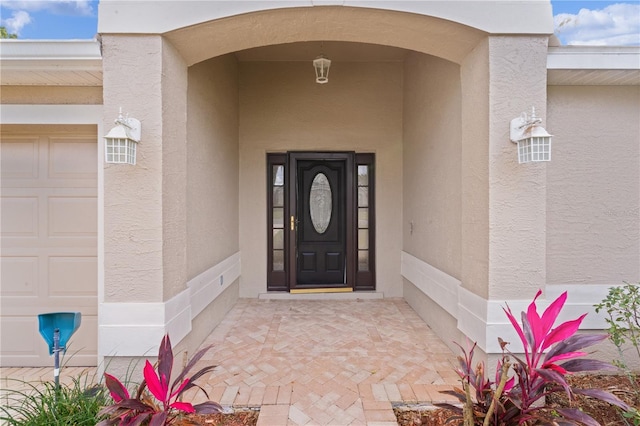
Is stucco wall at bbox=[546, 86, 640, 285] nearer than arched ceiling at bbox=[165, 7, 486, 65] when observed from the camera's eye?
No

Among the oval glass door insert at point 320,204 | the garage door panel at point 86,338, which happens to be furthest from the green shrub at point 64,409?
the oval glass door insert at point 320,204

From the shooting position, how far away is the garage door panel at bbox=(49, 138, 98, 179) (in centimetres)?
298

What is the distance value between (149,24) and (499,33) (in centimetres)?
267

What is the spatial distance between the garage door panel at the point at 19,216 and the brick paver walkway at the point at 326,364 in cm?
201

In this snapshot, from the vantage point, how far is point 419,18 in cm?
248

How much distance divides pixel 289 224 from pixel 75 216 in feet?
9.06

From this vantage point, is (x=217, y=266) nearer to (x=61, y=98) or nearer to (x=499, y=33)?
(x=61, y=98)

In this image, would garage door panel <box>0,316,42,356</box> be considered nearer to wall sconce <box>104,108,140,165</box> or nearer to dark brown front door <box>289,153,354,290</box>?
wall sconce <box>104,108,140,165</box>

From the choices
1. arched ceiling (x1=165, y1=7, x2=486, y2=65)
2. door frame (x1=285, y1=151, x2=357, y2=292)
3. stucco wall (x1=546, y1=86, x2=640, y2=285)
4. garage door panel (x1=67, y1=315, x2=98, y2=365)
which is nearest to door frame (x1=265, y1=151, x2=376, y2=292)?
door frame (x1=285, y1=151, x2=357, y2=292)

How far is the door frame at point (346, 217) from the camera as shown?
16.6 ft

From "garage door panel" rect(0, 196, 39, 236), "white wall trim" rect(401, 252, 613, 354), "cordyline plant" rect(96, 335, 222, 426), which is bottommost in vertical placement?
"cordyline plant" rect(96, 335, 222, 426)

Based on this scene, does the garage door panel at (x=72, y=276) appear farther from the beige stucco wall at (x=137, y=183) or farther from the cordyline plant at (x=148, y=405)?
the cordyline plant at (x=148, y=405)

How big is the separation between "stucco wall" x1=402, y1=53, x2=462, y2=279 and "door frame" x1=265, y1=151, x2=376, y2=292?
0.58m

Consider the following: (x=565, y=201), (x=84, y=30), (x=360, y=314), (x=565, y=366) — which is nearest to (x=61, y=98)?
(x=84, y=30)
